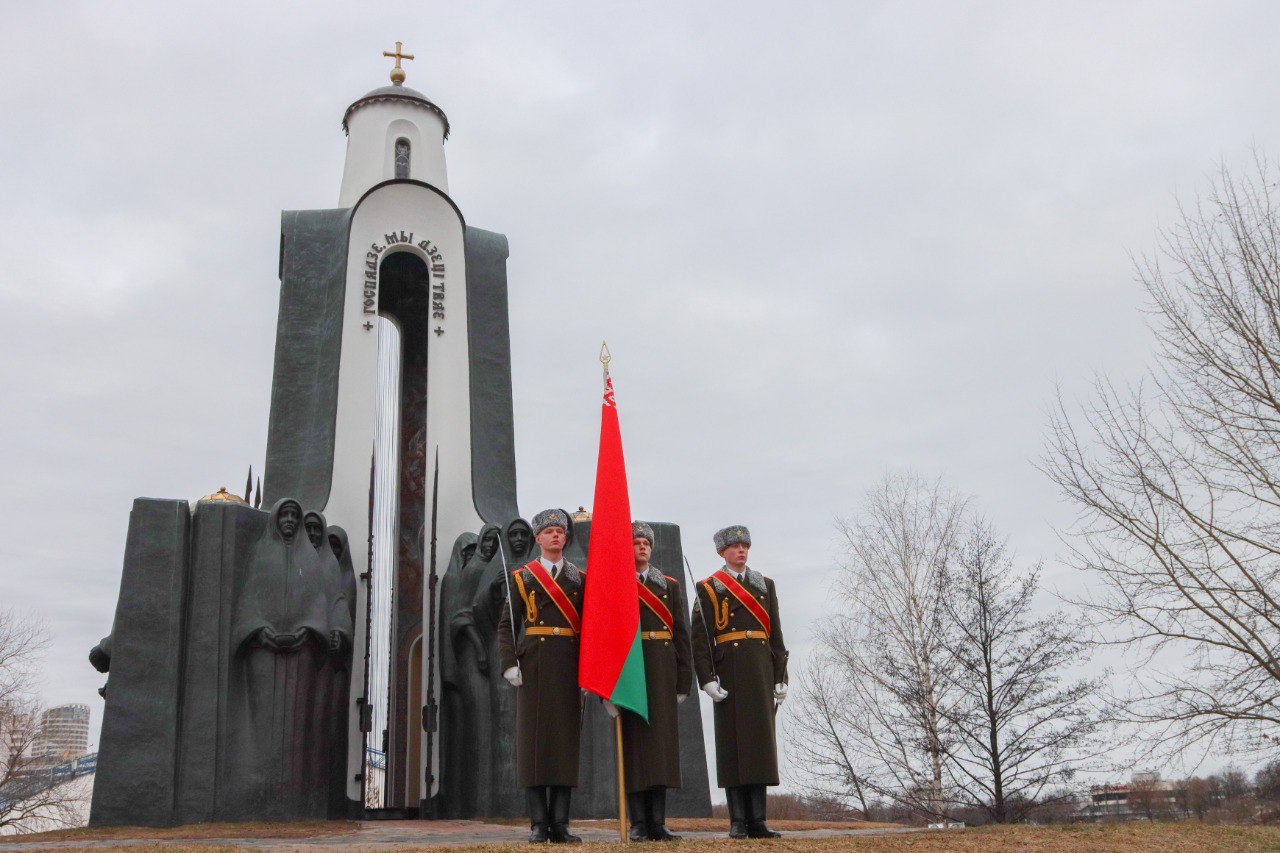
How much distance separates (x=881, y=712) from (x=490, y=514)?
23.3 ft

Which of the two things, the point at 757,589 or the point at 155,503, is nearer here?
the point at 757,589

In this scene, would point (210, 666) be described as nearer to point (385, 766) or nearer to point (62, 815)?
point (385, 766)

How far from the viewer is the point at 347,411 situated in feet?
42.2

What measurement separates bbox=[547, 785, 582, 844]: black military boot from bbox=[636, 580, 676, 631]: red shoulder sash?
1.09m

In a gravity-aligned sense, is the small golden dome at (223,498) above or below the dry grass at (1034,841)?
above

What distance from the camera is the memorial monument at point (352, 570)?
9.76 meters

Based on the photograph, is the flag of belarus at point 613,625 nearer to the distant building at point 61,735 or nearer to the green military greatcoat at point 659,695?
the green military greatcoat at point 659,695

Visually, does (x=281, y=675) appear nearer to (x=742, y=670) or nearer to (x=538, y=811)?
(x=538, y=811)

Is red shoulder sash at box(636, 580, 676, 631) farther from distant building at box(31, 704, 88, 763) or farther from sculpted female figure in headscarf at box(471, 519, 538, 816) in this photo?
distant building at box(31, 704, 88, 763)

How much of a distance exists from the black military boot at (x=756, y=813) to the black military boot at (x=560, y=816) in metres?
1.02

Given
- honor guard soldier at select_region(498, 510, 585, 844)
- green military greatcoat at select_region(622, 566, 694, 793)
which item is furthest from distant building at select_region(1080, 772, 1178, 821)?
honor guard soldier at select_region(498, 510, 585, 844)

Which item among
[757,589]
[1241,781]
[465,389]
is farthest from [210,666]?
[1241,781]

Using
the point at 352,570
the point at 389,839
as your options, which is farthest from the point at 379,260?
the point at 389,839

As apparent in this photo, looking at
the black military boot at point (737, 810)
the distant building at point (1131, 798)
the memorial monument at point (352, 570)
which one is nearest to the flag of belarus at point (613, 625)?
the black military boot at point (737, 810)
